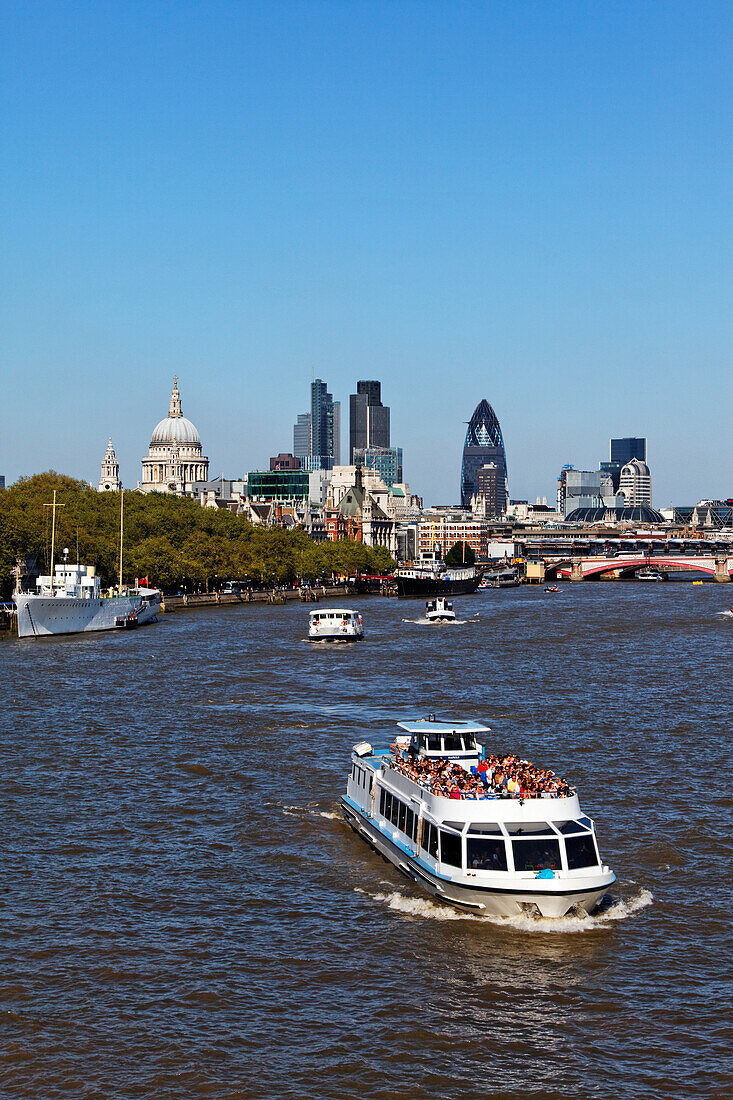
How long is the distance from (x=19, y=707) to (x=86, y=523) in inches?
3403

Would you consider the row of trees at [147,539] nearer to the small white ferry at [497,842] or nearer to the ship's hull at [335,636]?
the ship's hull at [335,636]

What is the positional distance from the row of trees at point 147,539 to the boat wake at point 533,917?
296 feet

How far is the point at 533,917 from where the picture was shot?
93.1 feet

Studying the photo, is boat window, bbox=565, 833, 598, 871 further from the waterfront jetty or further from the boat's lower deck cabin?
the waterfront jetty

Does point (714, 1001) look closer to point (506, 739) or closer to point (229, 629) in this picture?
point (506, 739)

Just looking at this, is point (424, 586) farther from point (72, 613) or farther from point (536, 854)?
point (536, 854)

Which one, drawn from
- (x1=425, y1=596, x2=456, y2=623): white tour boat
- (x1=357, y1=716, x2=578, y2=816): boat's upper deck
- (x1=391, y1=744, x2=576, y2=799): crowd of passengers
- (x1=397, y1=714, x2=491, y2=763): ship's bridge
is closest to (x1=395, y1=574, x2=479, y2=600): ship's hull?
(x1=425, y1=596, x2=456, y2=623): white tour boat

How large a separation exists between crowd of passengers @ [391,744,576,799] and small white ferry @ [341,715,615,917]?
0.08 ft

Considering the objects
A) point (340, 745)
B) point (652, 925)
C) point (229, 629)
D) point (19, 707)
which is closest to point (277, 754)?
point (340, 745)

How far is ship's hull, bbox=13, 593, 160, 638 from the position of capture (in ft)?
328

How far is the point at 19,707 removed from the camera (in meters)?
59.4

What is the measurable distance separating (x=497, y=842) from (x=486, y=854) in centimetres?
36

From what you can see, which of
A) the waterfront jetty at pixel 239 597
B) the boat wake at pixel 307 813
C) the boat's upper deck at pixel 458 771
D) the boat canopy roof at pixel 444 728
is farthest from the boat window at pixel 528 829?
the waterfront jetty at pixel 239 597

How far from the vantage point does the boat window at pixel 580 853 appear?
93.4ft
